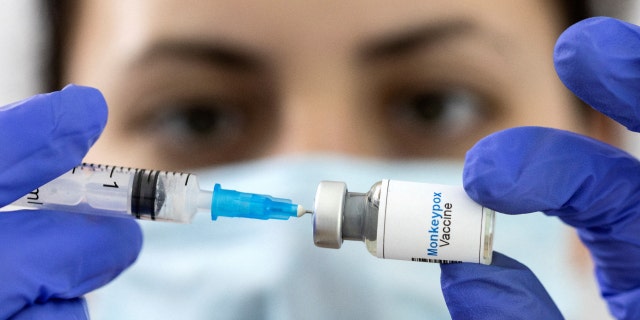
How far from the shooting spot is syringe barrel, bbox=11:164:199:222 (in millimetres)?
835

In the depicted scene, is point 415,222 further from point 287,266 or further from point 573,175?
point 287,266

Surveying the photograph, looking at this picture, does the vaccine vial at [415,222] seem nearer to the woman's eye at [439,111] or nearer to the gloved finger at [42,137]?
the gloved finger at [42,137]

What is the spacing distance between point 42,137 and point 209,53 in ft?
1.42

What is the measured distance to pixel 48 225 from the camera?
0.83 metres

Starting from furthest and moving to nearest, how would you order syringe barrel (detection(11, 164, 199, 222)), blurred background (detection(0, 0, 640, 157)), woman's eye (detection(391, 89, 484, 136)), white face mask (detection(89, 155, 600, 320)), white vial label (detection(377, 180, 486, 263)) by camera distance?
blurred background (detection(0, 0, 640, 157))
woman's eye (detection(391, 89, 484, 136))
white face mask (detection(89, 155, 600, 320))
syringe barrel (detection(11, 164, 199, 222))
white vial label (detection(377, 180, 486, 263))

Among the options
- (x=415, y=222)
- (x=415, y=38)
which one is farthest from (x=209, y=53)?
(x=415, y=222)

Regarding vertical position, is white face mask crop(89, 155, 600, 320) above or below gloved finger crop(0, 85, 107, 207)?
below

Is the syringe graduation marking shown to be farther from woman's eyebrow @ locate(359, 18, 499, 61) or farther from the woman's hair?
the woman's hair

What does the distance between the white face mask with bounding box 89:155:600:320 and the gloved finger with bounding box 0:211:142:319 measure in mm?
240

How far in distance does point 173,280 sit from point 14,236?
0.39m

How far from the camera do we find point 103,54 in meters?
1.25

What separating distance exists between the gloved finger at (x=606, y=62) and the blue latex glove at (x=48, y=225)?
→ 0.60 meters

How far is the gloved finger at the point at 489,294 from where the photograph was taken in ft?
2.66

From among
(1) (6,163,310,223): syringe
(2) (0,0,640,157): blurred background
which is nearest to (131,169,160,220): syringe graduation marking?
(1) (6,163,310,223): syringe
